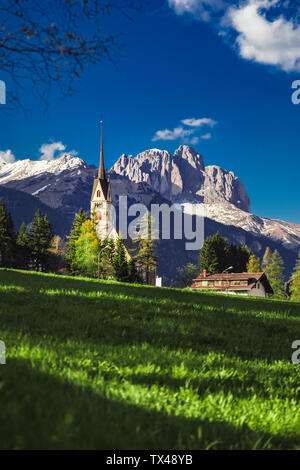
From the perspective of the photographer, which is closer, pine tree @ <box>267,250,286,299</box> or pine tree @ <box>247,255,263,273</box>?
pine tree @ <box>267,250,286,299</box>

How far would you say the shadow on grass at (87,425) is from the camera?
2.65 meters

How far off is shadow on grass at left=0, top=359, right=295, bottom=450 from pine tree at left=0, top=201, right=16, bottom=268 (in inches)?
3020

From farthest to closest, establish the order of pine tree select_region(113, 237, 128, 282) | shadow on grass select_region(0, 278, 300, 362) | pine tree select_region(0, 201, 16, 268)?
pine tree select_region(0, 201, 16, 268), pine tree select_region(113, 237, 128, 282), shadow on grass select_region(0, 278, 300, 362)

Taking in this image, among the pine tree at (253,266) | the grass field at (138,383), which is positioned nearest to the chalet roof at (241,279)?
the pine tree at (253,266)

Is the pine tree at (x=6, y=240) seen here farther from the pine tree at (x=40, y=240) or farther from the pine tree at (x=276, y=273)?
the pine tree at (x=276, y=273)

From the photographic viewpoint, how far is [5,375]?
3.74 metres

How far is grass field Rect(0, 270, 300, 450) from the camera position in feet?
9.59

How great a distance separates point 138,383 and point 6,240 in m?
76.8

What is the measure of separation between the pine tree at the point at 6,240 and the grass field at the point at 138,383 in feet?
235

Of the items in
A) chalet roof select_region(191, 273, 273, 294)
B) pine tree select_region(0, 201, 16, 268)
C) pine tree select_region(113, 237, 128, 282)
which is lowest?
chalet roof select_region(191, 273, 273, 294)

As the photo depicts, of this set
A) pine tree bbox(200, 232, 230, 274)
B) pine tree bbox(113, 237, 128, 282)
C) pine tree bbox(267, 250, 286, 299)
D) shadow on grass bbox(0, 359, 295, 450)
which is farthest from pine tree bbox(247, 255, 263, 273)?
shadow on grass bbox(0, 359, 295, 450)

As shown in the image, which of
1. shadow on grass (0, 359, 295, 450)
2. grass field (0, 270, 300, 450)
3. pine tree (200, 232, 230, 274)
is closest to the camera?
shadow on grass (0, 359, 295, 450)

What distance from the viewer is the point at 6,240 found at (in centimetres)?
7500

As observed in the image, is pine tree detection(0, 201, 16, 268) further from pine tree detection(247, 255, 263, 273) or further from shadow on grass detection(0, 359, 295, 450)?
shadow on grass detection(0, 359, 295, 450)
